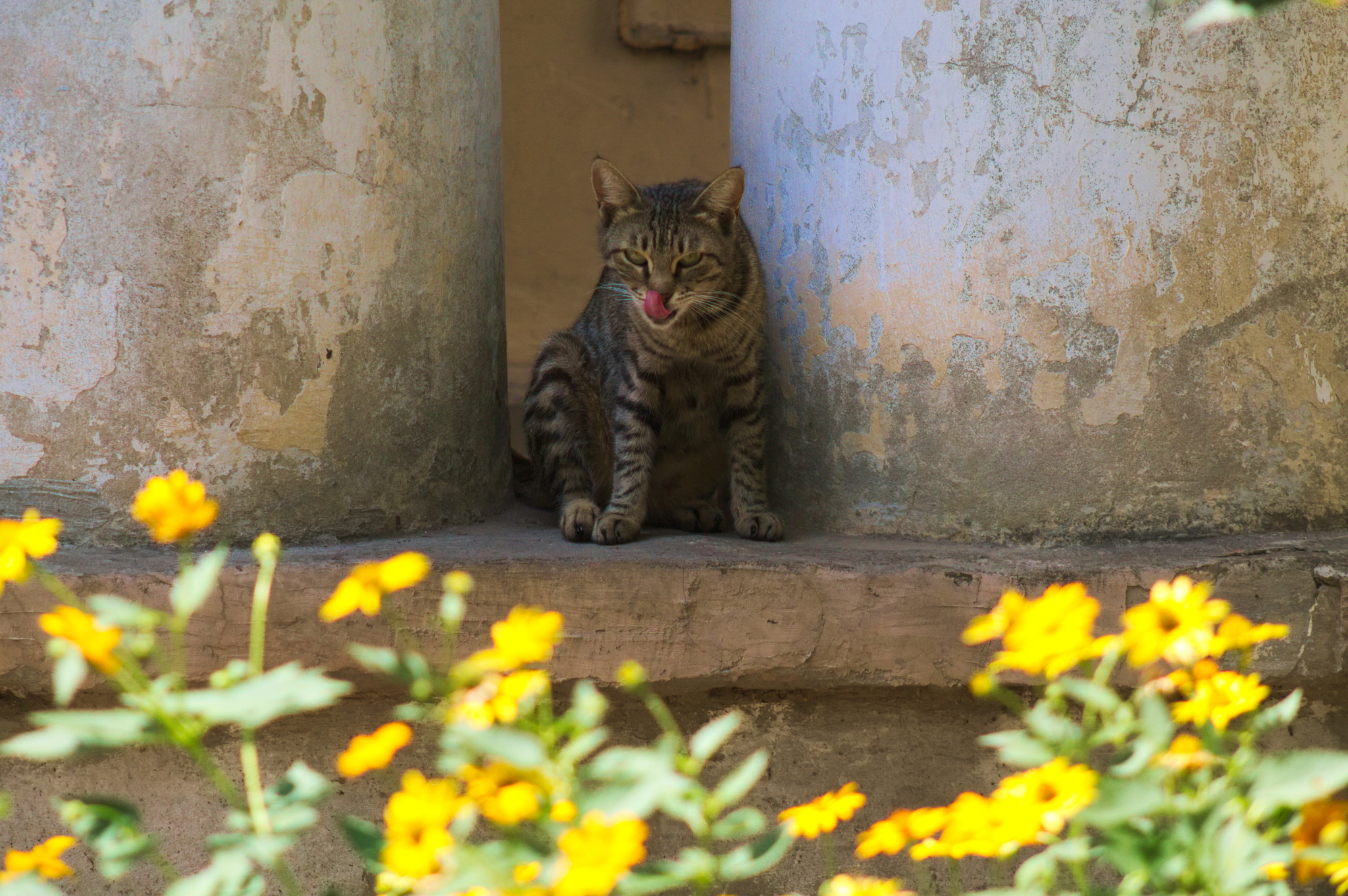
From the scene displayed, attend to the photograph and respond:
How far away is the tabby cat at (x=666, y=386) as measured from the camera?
2885 mm

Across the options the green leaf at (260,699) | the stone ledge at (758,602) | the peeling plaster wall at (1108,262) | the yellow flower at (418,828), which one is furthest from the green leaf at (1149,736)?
the peeling plaster wall at (1108,262)

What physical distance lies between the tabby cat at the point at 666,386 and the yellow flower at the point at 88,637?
5.88 ft

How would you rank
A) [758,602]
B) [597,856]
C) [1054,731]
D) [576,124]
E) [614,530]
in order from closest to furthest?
[597,856]
[1054,731]
[758,602]
[614,530]
[576,124]

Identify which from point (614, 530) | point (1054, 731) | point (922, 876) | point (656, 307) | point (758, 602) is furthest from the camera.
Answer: point (656, 307)

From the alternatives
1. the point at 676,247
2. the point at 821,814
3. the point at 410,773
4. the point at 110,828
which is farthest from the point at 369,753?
the point at 676,247

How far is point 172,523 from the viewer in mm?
1030

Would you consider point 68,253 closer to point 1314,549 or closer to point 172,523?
point 172,523

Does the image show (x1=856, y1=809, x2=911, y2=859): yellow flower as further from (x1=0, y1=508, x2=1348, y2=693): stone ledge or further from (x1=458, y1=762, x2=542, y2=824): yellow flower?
(x1=0, y1=508, x2=1348, y2=693): stone ledge

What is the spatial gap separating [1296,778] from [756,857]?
45 centimetres

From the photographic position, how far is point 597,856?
77 cm

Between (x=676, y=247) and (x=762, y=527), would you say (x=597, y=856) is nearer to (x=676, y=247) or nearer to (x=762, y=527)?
(x=762, y=527)

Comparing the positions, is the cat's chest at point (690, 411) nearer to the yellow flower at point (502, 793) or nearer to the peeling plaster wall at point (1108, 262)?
the peeling plaster wall at point (1108, 262)

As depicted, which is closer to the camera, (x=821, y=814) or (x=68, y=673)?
(x=68, y=673)

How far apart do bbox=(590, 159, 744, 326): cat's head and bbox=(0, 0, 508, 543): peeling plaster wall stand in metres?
0.57
